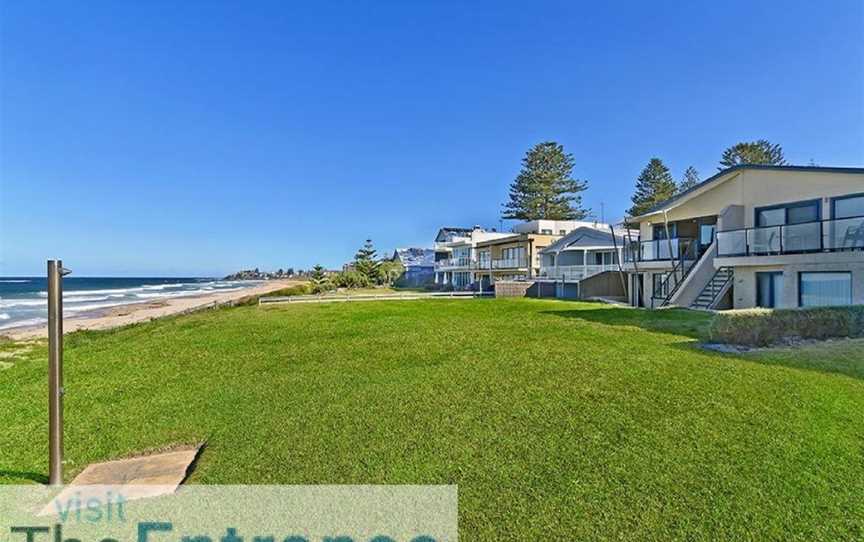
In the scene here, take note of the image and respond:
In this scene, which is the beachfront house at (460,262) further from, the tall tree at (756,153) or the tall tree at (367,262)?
the tall tree at (756,153)

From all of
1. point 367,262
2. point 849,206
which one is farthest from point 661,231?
point 367,262

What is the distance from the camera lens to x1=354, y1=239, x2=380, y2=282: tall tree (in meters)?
55.9

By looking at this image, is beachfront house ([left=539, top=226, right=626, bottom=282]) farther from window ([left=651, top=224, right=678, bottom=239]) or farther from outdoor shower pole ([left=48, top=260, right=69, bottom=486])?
outdoor shower pole ([left=48, top=260, right=69, bottom=486])

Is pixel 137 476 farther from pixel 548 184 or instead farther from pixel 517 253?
pixel 548 184

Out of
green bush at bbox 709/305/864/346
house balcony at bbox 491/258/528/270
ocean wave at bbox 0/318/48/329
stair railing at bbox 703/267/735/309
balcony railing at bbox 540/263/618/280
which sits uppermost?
house balcony at bbox 491/258/528/270

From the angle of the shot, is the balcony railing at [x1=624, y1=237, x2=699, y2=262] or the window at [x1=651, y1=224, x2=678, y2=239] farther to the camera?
the window at [x1=651, y1=224, x2=678, y2=239]

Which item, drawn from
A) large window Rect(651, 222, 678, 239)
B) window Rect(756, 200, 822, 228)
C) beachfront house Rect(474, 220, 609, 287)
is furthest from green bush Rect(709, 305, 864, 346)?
beachfront house Rect(474, 220, 609, 287)

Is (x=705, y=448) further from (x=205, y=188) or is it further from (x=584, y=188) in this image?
(x=584, y=188)

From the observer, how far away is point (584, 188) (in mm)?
59562

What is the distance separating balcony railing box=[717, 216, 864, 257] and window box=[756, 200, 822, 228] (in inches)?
28.5

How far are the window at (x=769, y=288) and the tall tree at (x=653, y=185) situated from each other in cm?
4149

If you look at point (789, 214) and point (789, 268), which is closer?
point (789, 268)

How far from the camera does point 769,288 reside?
14.9 m

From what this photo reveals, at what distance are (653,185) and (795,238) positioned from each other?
44672mm
